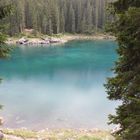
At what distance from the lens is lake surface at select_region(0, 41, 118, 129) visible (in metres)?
31.4

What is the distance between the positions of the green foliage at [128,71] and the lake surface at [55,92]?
19611 mm

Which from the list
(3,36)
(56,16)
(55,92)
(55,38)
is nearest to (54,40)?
(55,38)

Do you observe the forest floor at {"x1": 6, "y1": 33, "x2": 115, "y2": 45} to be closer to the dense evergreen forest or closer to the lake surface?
the dense evergreen forest

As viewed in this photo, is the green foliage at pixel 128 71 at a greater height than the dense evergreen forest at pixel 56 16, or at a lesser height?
greater

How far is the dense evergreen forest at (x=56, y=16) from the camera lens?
12046cm

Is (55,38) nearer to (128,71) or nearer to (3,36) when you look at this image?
(3,36)

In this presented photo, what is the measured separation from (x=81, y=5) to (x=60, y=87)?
10192cm

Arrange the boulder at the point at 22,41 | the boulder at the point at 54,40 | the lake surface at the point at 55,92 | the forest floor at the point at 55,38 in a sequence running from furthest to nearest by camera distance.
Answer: the boulder at the point at 54,40, the forest floor at the point at 55,38, the boulder at the point at 22,41, the lake surface at the point at 55,92

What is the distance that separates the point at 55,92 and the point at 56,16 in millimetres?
87257

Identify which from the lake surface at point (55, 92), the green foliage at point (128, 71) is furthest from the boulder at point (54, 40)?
the green foliage at point (128, 71)

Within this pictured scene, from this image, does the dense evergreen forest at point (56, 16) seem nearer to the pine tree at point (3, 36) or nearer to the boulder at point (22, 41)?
the boulder at point (22, 41)

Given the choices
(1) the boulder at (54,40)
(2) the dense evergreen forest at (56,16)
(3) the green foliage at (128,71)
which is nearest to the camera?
(3) the green foliage at (128,71)

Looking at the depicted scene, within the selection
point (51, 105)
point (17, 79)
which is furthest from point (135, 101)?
point (17, 79)

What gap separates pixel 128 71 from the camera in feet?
31.3
